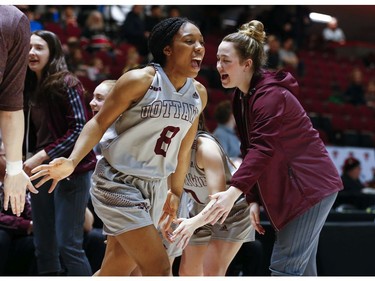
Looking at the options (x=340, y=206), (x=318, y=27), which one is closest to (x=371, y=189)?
(x=340, y=206)

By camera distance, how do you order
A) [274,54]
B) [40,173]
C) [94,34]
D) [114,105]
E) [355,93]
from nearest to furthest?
[40,173] < [114,105] < [94,34] < [274,54] < [355,93]

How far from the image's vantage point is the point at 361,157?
11180 mm

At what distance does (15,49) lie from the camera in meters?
3.01

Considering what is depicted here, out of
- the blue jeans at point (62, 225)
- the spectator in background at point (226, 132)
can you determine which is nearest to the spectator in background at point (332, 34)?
the spectator in background at point (226, 132)

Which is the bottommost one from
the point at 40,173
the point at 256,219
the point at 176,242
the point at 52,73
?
the point at 176,242

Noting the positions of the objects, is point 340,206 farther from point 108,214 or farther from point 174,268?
point 108,214

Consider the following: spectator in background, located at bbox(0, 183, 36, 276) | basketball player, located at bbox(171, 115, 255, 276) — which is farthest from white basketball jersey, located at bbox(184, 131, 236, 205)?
spectator in background, located at bbox(0, 183, 36, 276)

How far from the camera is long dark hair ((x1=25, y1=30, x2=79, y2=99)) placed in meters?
4.52

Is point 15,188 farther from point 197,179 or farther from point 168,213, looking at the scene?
point 197,179

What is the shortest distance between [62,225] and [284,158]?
1.55 metres

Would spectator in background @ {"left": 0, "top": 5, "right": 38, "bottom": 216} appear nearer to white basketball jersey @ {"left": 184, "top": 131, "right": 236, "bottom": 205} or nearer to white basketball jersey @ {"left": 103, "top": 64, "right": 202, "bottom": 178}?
white basketball jersey @ {"left": 103, "top": 64, "right": 202, "bottom": 178}

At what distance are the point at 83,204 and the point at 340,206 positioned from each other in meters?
4.37

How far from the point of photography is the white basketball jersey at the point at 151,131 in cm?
357

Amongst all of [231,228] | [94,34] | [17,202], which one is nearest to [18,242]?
[231,228]
